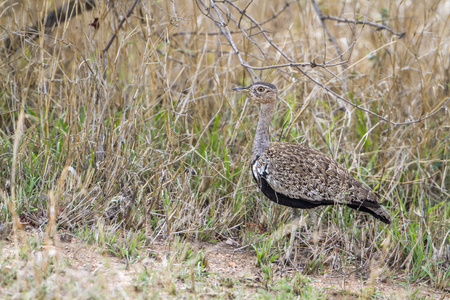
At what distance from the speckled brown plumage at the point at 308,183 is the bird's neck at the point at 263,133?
4.9 inches

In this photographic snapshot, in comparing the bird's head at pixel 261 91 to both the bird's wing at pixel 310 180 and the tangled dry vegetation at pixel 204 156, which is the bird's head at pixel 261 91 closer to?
the tangled dry vegetation at pixel 204 156

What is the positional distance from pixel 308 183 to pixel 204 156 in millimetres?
1144

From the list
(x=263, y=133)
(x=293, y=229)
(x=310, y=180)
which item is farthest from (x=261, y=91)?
(x=293, y=229)

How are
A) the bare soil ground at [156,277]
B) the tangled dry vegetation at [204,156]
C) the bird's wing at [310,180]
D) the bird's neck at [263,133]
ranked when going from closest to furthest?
1. the bare soil ground at [156,277]
2. the tangled dry vegetation at [204,156]
3. the bird's wing at [310,180]
4. the bird's neck at [263,133]

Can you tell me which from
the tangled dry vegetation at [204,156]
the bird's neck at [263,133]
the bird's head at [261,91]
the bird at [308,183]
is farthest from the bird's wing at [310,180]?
the bird's head at [261,91]

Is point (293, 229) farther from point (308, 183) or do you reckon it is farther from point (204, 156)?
point (204, 156)

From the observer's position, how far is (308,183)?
3.86m

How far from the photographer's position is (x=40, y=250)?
312cm

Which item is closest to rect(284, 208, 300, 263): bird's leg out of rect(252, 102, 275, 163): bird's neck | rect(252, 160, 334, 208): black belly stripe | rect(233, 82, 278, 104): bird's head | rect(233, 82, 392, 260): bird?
rect(233, 82, 392, 260): bird

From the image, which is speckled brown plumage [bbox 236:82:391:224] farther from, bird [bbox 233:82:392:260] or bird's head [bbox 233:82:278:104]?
bird's head [bbox 233:82:278:104]

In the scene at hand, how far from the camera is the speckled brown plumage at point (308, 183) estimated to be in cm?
382

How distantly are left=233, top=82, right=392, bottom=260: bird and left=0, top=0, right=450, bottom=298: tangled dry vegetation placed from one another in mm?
275

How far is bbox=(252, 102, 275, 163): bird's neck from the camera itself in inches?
165

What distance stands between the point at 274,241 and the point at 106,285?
1607 mm
